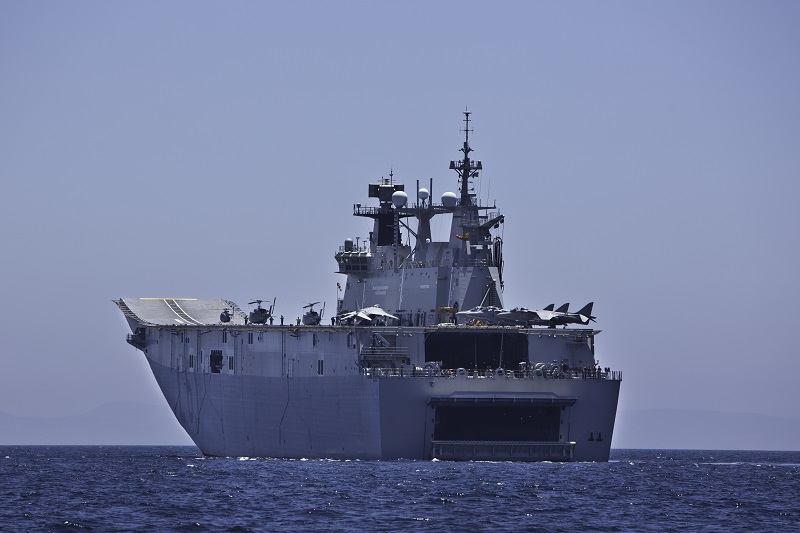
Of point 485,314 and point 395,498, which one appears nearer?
point 395,498

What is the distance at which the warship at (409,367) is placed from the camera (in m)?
67.8

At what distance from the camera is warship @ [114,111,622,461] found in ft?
222

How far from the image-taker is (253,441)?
3120 inches

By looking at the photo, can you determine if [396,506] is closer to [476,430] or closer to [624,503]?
[624,503]

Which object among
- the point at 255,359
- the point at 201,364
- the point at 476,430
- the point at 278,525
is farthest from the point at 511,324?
the point at 278,525

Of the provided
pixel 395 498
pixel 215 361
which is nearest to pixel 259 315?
pixel 215 361

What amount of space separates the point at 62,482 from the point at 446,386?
55.3ft

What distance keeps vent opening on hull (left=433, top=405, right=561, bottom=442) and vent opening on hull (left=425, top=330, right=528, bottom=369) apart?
9.88 ft

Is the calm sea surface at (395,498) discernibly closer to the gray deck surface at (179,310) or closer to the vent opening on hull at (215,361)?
the vent opening on hull at (215,361)

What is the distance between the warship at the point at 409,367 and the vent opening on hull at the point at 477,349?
63 mm

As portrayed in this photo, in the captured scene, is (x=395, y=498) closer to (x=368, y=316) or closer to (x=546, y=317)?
(x=368, y=316)

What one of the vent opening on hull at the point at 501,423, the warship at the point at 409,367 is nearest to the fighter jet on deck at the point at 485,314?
the warship at the point at 409,367

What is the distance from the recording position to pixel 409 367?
69500 mm

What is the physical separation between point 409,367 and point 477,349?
391 centimetres
